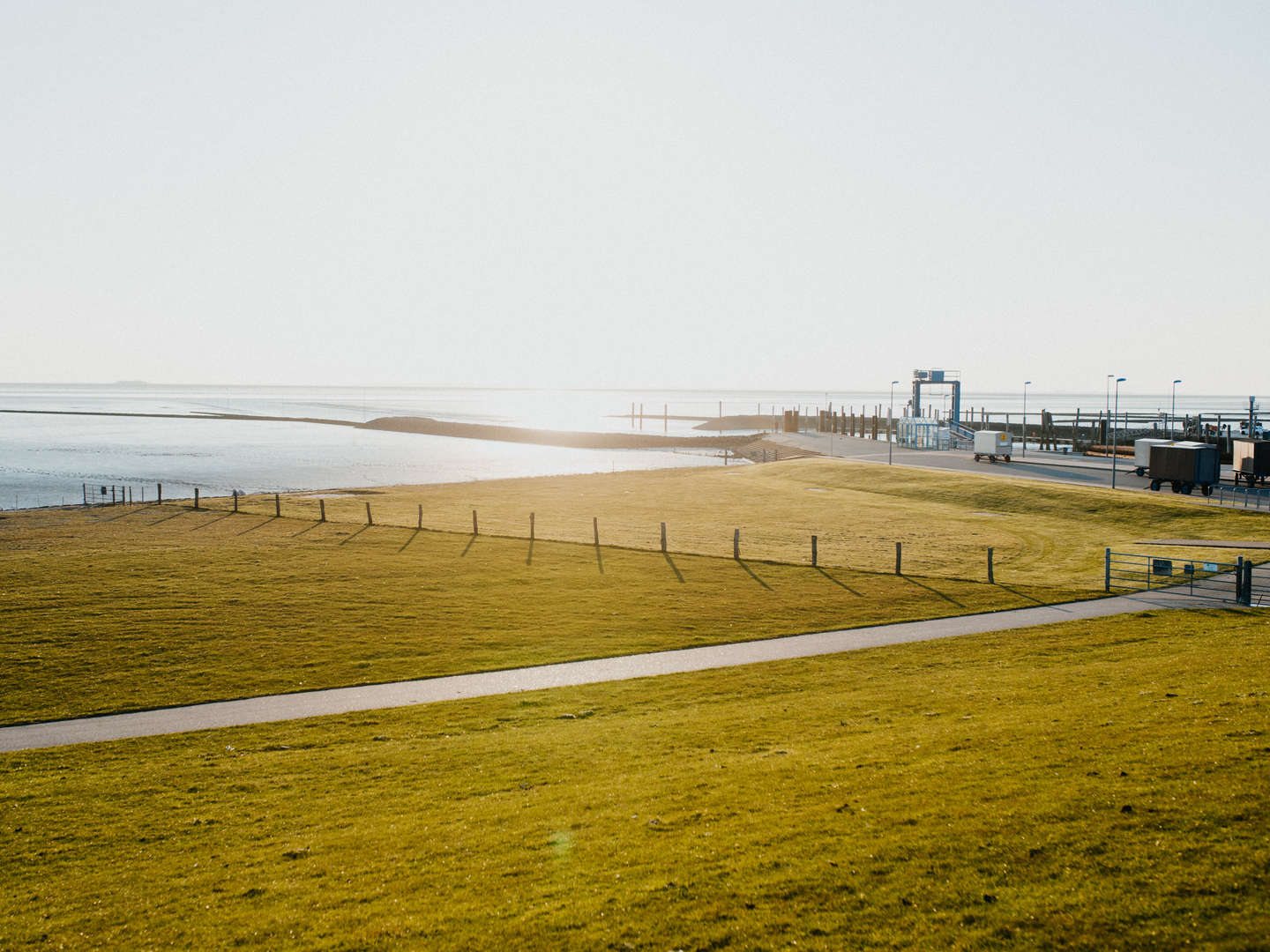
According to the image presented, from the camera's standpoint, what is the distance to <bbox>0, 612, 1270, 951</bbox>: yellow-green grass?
30.6ft

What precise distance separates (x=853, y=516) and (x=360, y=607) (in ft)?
108

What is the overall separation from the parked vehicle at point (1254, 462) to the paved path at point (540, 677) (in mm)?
35682

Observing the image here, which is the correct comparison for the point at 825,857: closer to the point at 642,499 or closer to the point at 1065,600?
the point at 1065,600

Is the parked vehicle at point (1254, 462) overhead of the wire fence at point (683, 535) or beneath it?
overhead

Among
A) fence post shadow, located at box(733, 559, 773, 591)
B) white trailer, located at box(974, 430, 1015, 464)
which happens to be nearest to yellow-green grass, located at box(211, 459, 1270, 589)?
fence post shadow, located at box(733, 559, 773, 591)

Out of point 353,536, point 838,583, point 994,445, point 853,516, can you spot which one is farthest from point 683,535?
point 994,445

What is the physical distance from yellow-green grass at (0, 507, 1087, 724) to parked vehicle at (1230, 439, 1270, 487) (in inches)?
1399

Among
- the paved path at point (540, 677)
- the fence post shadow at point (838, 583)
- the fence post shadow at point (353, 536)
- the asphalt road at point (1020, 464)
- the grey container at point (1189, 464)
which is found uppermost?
the grey container at point (1189, 464)

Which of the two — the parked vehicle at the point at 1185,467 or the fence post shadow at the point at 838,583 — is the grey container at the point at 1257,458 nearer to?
the parked vehicle at the point at 1185,467

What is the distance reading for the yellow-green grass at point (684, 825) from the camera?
367 inches

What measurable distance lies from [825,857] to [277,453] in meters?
140

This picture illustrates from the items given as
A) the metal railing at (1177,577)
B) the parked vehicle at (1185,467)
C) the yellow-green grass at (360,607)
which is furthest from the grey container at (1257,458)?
the yellow-green grass at (360,607)

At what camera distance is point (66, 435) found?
18038 centimetres

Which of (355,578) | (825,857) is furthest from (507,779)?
(355,578)
